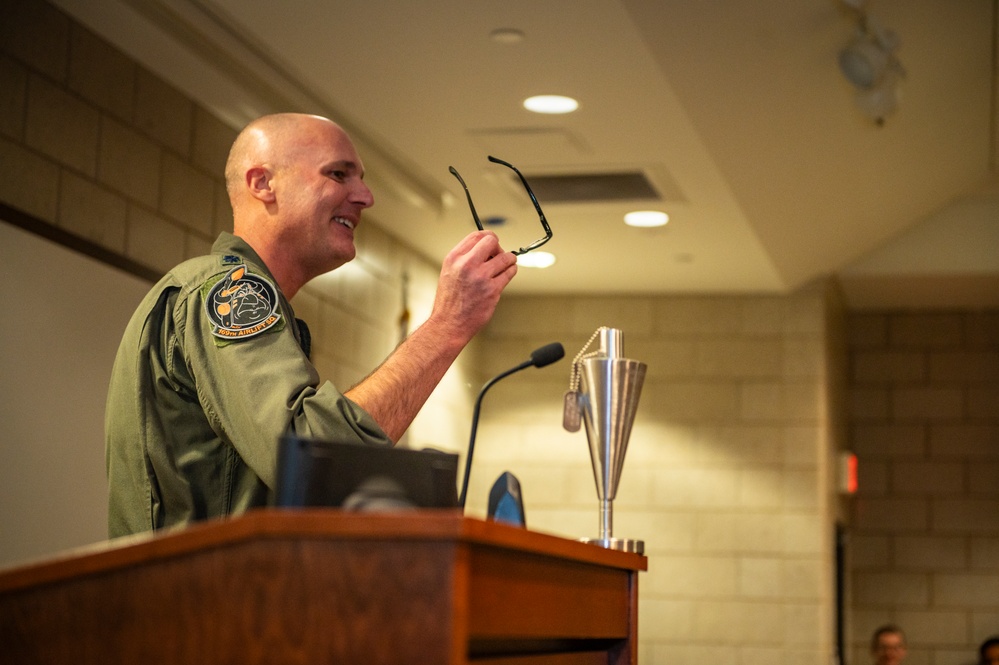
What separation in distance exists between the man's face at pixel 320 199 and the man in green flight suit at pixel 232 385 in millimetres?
78

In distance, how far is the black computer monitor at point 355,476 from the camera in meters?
1.10

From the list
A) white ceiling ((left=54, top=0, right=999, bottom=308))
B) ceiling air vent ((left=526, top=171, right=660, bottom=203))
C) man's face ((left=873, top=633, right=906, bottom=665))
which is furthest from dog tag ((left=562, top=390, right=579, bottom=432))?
man's face ((left=873, top=633, right=906, bottom=665))

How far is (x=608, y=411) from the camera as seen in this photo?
1.91 metres

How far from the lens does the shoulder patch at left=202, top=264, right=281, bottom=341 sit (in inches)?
58.6

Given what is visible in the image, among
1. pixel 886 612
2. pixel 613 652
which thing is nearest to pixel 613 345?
pixel 613 652

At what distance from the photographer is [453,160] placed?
470 cm

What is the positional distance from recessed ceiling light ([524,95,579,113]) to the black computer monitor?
289cm

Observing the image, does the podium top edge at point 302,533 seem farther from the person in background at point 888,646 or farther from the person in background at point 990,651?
the person in background at point 990,651

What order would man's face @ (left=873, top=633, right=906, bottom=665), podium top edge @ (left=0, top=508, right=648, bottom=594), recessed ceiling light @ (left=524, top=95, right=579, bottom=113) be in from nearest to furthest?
podium top edge @ (left=0, top=508, right=648, bottom=594) → recessed ceiling light @ (left=524, top=95, right=579, bottom=113) → man's face @ (left=873, top=633, right=906, bottom=665)

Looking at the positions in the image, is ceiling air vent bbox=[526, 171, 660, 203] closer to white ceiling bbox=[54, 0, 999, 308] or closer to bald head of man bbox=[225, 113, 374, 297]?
white ceiling bbox=[54, 0, 999, 308]

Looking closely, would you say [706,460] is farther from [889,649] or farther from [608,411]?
[608,411]

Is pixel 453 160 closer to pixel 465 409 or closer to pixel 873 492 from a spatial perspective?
pixel 465 409

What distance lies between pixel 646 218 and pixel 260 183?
3.63 metres

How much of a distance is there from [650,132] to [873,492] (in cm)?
426
